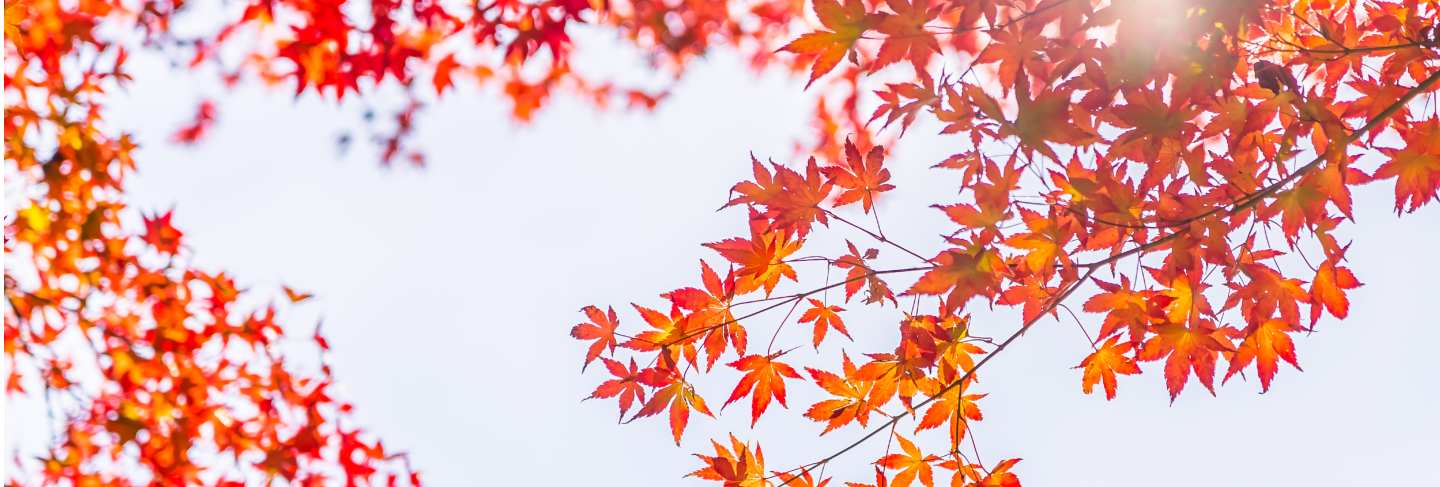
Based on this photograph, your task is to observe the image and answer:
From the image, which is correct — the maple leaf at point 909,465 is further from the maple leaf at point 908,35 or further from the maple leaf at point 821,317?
the maple leaf at point 908,35

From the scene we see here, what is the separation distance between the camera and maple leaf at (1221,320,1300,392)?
2.24 meters

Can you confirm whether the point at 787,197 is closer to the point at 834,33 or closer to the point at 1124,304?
the point at 834,33

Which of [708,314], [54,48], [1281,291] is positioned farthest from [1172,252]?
[54,48]

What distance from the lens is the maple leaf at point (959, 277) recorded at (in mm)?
1938

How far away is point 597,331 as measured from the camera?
96.7 inches

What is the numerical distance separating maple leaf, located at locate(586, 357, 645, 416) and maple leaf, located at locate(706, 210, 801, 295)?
0.35 meters

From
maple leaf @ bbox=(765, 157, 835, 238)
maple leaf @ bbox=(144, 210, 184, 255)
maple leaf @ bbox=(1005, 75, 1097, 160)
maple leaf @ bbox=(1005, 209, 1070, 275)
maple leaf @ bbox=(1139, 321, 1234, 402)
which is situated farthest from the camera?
maple leaf @ bbox=(144, 210, 184, 255)

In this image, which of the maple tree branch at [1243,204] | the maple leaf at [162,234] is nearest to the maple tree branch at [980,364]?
the maple tree branch at [1243,204]

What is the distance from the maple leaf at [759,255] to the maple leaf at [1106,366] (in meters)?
0.79

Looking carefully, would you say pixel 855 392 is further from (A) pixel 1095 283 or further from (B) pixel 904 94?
(B) pixel 904 94

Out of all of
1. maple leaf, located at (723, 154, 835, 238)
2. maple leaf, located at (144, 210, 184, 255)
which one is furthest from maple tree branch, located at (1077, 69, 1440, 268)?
maple leaf, located at (144, 210, 184, 255)

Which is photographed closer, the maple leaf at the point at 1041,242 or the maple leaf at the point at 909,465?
the maple leaf at the point at 1041,242

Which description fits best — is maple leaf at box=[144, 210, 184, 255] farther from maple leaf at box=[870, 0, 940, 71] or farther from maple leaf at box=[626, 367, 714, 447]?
maple leaf at box=[870, 0, 940, 71]

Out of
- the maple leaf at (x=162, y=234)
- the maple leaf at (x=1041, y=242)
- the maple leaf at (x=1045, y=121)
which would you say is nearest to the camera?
the maple leaf at (x=1045, y=121)
